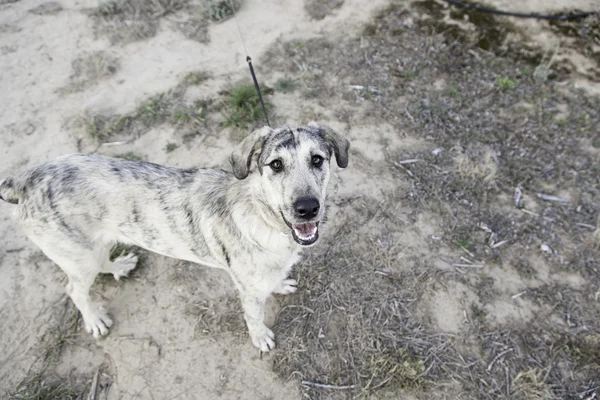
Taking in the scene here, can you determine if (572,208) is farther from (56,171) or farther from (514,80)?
(56,171)

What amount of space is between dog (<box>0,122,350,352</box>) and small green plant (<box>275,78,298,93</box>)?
3862mm

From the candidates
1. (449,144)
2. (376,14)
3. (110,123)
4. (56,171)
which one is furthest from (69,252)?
(376,14)

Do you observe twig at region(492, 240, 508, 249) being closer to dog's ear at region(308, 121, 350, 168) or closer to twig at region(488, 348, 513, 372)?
twig at region(488, 348, 513, 372)

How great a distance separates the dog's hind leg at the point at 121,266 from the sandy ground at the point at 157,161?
136mm

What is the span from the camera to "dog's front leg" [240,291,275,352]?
4.23 metres

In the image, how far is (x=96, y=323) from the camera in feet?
16.1

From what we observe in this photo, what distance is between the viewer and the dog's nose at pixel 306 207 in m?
3.33

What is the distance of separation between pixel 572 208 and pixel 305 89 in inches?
211

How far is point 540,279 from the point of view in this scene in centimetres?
549

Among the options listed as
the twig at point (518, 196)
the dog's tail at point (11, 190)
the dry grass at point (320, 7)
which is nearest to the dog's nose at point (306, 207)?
the dog's tail at point (11, 190)

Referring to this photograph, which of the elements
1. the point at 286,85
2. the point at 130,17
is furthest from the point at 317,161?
the point at 130,17

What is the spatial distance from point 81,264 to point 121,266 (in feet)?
3.99

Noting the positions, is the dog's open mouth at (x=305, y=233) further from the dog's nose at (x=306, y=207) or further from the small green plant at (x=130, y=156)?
the small green plant at (x=130, y=156)

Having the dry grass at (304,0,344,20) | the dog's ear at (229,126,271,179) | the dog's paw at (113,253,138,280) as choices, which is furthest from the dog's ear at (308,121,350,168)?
the dry grass at (304,0,344,20)
